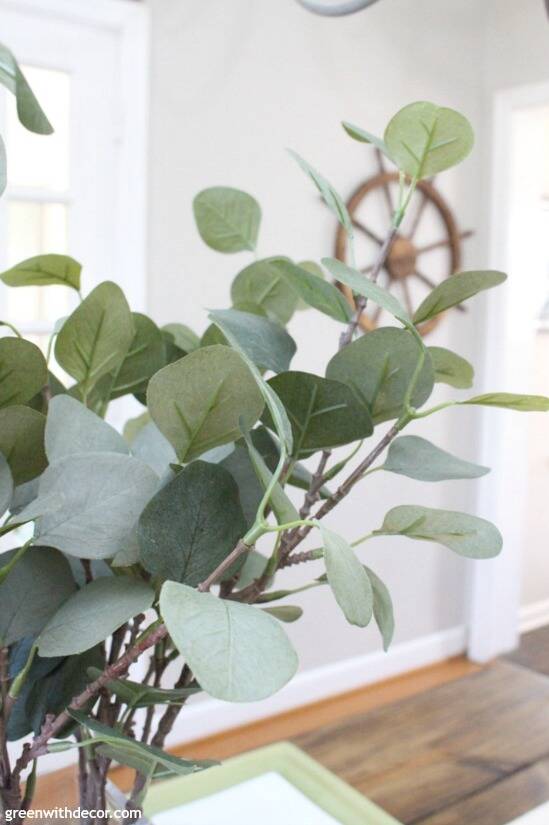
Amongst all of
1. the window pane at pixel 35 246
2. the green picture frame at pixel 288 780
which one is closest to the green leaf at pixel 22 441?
the green picture frame at pixel 288 780

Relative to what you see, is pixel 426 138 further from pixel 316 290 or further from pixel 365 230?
pixel 365 230

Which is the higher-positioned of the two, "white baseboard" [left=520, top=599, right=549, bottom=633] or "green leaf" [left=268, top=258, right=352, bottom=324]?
"green leaf" [left=268, top=258, right=352, bottom=324]

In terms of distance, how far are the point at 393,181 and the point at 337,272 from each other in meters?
2.89

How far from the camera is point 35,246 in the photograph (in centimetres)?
246

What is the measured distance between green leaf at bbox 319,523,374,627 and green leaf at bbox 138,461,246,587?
76mm

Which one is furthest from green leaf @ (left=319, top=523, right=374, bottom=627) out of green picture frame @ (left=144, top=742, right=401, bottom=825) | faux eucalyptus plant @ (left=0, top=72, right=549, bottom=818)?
green picture frame @ (left=144, top=742, right=401, bottom=825)

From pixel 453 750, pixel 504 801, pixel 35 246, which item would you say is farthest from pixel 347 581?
pixel 35 246

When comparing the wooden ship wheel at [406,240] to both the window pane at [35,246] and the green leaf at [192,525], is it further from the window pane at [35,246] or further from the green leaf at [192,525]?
the green leaf at [192,525]

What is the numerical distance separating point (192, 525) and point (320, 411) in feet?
0.29

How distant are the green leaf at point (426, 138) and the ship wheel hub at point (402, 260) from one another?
2709 millimetres

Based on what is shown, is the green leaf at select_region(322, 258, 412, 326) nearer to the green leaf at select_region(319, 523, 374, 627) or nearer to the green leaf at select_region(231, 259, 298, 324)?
the green leaf at select_region(319, 523, 374, 627)

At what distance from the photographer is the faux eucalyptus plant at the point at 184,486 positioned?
0.37 meters

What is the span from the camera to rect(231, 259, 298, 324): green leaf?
23.6 inches

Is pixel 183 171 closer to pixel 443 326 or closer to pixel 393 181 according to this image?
pixel 393 181
